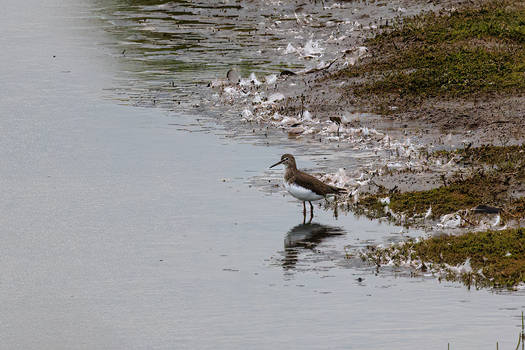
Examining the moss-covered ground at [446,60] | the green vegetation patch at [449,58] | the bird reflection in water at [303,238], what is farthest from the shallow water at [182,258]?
the green vegetation patch at [449,58]

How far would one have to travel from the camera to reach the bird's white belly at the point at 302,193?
16031 millimetres

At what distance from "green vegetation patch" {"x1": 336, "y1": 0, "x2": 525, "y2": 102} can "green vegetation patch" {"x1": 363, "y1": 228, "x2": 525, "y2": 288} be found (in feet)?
33.0

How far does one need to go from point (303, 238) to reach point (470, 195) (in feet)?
9.26

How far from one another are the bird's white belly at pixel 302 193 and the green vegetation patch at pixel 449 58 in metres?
8.19

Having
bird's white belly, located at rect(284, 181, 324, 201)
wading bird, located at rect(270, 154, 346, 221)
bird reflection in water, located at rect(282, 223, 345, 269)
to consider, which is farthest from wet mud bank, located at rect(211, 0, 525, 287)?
bird reflection in water, located at rect(282, 223, 345, 269)

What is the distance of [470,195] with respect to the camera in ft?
52.9

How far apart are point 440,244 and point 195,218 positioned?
12.9 ft

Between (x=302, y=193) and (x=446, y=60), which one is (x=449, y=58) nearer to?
(x=446, y=60)

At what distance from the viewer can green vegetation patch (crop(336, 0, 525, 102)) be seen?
24.0 m

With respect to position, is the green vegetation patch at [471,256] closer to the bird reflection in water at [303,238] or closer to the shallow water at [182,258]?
the shallow water at [182,258]

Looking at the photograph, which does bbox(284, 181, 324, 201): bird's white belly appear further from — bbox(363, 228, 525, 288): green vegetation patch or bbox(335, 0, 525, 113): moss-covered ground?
bbox(335, 0, 525, 113): moss-covered ground

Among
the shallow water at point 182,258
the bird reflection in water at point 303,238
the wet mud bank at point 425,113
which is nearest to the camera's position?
the shallow water at point 182,258

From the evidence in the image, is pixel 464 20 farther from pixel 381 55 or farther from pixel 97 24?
pixel 97 24

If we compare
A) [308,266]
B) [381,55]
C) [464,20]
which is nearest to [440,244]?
[308,266]
